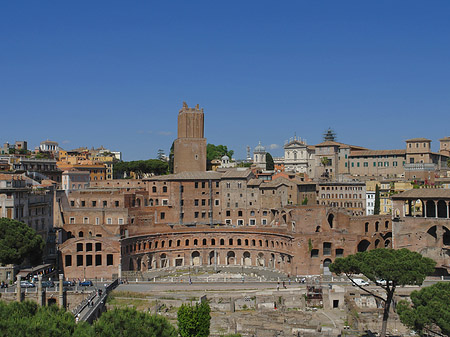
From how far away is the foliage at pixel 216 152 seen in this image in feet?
500

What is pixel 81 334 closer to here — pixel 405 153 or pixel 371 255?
pixel 371 255

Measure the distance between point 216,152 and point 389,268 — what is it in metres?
107

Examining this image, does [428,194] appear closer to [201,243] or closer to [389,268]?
[389,268]

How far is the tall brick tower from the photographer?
98.6m

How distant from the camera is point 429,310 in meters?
→ 41.0

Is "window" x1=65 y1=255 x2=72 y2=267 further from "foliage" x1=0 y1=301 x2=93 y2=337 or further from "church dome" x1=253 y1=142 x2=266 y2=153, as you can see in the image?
"church dome" x1=253 y1=142 x2=266 y2=153

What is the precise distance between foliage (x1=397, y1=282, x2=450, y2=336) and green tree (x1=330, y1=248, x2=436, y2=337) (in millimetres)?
5714

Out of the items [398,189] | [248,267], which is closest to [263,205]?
[248,267]

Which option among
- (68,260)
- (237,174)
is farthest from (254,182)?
(68,260)

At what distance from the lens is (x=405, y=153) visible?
392ft

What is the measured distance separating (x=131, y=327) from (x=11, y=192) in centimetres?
3336

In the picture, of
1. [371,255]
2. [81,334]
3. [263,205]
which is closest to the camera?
[81,334]

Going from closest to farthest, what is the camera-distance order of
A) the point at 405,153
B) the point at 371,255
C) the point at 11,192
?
the point at 371,255 < the point at 11,192 < the point at 405,153

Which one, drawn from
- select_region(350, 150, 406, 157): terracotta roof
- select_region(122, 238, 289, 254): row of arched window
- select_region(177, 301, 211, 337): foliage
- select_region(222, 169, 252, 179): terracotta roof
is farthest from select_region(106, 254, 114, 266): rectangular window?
select_region(350, 150, 406, 157): terracotta roof
